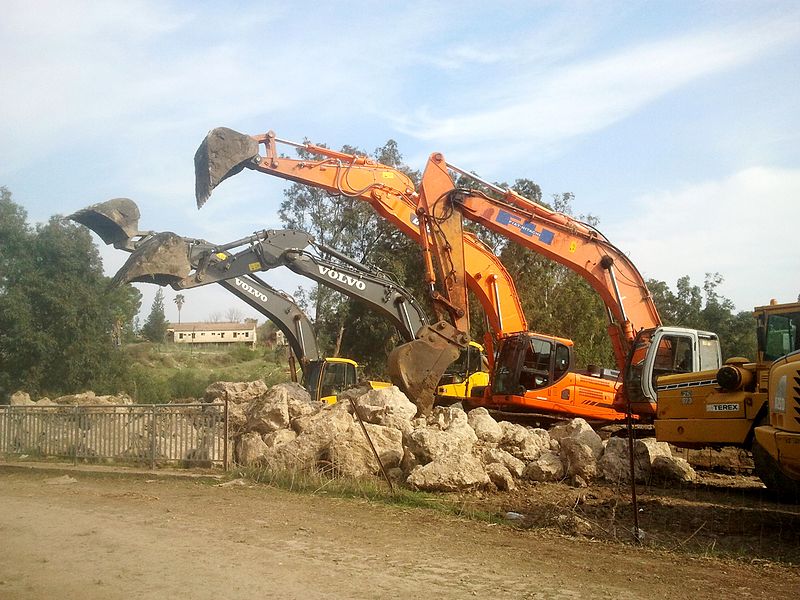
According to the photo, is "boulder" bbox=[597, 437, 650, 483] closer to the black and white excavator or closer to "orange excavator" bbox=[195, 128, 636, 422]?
"orange excavator" bbox=[195, 128, 636, 422]

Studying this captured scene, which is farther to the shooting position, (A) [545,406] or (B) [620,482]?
(A) [545,406]

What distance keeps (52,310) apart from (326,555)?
89.0 feet

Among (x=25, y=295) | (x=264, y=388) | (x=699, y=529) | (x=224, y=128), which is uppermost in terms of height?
(x=224, y=128)

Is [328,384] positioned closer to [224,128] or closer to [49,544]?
[224,128]

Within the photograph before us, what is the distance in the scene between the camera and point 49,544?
807 centimetres

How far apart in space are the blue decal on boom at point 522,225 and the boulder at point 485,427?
5204mm

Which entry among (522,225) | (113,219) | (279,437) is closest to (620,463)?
(279,437)

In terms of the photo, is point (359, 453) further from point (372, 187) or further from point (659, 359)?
point (372, 187)

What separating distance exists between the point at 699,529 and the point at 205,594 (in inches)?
225

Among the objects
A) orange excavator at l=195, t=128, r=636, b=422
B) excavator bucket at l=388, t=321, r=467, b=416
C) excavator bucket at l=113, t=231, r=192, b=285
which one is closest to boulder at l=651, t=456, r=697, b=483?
orange excavator at l=195, t=128, r=636, b=422

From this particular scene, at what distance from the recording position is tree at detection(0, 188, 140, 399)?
30.9 meters

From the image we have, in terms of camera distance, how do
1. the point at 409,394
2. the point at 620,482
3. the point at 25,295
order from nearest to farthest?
the point at 620,482 < the point at 409,394 < the point at 25,295

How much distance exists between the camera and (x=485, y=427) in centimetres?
1399

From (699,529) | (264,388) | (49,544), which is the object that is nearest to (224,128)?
(264,388)
